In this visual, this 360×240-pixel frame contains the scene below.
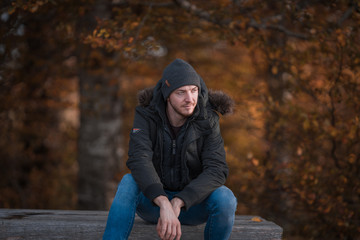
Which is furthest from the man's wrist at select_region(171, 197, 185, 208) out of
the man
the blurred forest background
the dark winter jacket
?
the blurred forest background

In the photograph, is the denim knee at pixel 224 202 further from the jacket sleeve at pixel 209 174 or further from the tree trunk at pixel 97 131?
the tree trunk at pixel 97 131

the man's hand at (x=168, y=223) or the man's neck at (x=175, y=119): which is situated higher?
the man's neck at (x=175, y=119)

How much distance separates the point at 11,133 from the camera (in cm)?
699

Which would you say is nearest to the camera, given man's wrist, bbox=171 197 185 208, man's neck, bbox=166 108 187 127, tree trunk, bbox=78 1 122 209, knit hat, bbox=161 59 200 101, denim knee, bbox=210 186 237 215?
man's wrist, bbox=171 197 185 208

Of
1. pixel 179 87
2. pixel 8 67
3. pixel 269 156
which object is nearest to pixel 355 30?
pixel 269 156

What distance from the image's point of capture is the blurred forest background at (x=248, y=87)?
4.31m

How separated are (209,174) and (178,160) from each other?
0.30 m

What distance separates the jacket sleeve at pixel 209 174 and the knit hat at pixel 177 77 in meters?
0.42

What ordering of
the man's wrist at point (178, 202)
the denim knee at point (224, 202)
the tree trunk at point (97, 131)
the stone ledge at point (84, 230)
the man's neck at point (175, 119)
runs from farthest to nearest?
the tree trunk at point (97, 131) → the stone ledge at point (84, 230) → the man's neck at point (175, 119) → the denim knee at point (224, 202) → the man's wrist at point (178, 202)

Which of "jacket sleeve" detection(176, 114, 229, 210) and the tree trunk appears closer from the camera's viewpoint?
"jacket sleeve" detection(176, 114, 229, 210)

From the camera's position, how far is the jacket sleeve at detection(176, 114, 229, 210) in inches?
106

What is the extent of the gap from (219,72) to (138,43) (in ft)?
20.1

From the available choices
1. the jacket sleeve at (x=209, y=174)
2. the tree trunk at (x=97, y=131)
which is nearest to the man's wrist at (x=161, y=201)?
the jacket sleeve at (x=209, y=174)

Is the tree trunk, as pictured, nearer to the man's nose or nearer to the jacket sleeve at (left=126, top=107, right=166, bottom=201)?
the jacket sleeve at (left=126, top=107, right=166, bottom=201)
